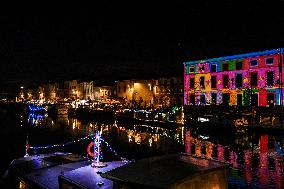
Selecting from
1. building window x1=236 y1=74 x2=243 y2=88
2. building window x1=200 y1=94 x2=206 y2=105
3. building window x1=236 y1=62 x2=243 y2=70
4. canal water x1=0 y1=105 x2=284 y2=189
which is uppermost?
building window x1=236 y1=62 x2=243 y2=70

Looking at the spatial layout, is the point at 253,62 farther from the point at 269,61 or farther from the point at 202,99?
the point at 202,99

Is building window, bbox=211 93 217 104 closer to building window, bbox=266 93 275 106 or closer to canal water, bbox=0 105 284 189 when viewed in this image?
building window, bbox=266 93 275 106

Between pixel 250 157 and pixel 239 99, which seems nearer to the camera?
pixel 250 157

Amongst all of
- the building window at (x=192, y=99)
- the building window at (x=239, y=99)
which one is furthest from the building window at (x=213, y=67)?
the building window at (x=239, y=99)

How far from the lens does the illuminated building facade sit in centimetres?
4128

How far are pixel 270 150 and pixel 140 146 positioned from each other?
36.9 ft

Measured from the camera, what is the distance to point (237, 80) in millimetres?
46875

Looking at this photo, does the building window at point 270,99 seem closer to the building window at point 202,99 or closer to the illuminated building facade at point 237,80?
the illuminated building facade at point 237,80

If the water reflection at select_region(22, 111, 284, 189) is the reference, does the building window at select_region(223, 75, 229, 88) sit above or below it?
above

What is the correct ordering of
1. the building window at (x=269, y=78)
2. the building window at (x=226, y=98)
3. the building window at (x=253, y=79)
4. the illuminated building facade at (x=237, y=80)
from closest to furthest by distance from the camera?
the illuminated building facade at (x=237, y=80) → the building window at (x=269, y=78) → the building window at (x=253, y=79) → the building window at (x=226, y=98)

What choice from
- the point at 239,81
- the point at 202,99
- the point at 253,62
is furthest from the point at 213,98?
the point at 253,62

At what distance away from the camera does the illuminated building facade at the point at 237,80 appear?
41281 mm

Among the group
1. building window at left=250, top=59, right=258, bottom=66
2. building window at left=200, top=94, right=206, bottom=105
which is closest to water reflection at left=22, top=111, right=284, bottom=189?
building window at left=200, top=94, right=206, bottom=105

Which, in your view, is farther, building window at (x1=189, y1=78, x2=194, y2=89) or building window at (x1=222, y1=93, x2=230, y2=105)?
building window at (x1=189, y1=78, x2=194, y2=89)
